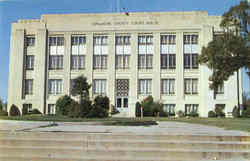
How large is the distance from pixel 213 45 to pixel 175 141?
53.9 ft

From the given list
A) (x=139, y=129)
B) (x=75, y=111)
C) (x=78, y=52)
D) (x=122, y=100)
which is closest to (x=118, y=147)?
(x=139, y=129)

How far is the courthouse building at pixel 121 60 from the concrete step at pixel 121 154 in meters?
32.2

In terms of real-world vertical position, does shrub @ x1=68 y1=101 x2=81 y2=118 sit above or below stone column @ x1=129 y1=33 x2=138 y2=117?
below

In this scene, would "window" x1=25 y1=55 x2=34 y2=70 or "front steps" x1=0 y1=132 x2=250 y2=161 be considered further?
"window" x1=25 y1=55 x2=34 y2=70

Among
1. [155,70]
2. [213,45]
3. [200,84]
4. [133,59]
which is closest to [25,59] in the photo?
[133,59]

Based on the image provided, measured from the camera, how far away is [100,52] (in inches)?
1606

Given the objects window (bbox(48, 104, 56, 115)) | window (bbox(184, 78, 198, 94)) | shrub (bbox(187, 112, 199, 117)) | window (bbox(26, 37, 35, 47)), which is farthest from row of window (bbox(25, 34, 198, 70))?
shrub (bbox(187, 112, 199, 117))

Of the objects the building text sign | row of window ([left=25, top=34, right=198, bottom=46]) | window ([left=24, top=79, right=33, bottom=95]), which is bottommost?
window ([left=24, top=79, right=33, bottom=95])

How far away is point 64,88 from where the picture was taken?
134ft

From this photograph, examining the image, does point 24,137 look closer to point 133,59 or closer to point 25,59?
point 133,59

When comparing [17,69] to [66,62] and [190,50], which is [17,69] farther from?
[190,50]

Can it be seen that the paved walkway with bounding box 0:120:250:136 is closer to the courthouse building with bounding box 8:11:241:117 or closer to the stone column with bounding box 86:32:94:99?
the courthouse building with bounding box 8:11:241:117

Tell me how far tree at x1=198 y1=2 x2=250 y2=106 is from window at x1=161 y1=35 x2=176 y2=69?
17.6 m

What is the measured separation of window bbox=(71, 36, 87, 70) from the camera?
135 feet
